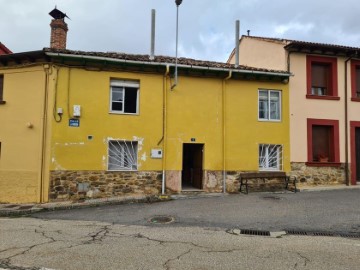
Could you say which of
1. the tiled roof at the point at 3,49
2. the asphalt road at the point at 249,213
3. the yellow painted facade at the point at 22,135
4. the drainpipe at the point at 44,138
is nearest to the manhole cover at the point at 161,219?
the asphalt road at the point at 249,213

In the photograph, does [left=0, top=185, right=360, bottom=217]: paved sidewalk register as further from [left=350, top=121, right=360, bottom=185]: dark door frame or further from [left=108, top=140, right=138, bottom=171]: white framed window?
Result: [left=350, top=121, right=360, bottom=185]: dark door frame

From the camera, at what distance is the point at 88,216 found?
945 cm

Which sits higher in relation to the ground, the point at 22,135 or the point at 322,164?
the point at 22,135

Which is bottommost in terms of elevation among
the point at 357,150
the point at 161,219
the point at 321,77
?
the point at 161,219

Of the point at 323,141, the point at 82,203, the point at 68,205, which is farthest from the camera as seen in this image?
the point at 323,141

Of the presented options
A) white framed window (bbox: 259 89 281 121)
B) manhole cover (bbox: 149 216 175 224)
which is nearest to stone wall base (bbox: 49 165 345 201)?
white framed window (bbox: 259 89 281 121)

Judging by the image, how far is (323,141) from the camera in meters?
14.8

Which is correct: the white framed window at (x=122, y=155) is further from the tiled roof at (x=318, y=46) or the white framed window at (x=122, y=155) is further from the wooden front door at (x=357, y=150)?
the wooden front door at (x=357, y=150)

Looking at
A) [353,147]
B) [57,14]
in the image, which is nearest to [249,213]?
[353,147]

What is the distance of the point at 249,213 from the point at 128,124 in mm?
5936

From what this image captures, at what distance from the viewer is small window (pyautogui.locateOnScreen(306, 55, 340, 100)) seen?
47.6 ft

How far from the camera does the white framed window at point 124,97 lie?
1273cm

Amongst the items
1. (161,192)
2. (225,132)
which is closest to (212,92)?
(225,132)

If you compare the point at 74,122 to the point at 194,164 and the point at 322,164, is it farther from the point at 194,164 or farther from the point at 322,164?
the point at 322,164
